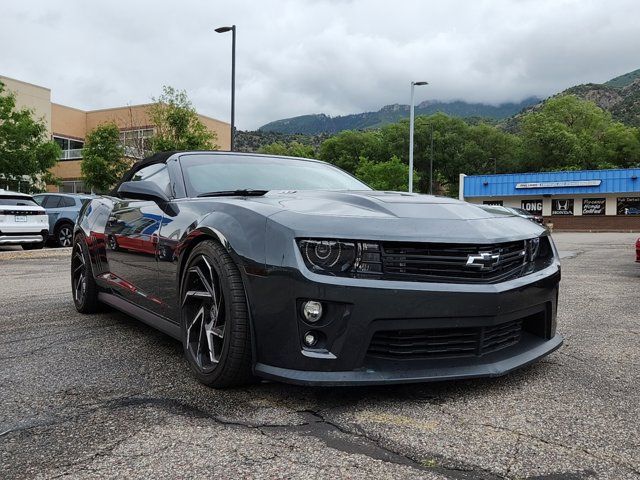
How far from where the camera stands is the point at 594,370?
10.3ft

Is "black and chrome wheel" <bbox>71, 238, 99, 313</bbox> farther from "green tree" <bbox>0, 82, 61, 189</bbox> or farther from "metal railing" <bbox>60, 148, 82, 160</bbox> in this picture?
"metal railing" <bbox>60, 148, 82, 160</bbox>

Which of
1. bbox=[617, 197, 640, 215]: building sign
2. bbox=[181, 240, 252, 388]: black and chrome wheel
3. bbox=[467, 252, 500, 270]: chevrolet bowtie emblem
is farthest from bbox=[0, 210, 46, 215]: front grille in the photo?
bbox=[617, 197, 640, 215]: building sign

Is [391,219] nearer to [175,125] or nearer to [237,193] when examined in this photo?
[237,193]

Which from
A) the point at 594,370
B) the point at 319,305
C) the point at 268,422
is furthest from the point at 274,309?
the point at 594,370

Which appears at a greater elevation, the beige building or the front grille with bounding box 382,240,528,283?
the beige building

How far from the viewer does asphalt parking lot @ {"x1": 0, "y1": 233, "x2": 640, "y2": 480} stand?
76.7 inches

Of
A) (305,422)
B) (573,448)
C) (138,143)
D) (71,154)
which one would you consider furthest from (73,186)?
(573,448)

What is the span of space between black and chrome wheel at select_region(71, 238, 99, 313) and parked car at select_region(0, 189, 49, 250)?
838 cm

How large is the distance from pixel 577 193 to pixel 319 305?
4293cm

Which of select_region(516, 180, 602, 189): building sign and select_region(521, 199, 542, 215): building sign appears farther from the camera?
select_region(521, 199, 542, 215): building sign

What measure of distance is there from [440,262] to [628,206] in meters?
43.1

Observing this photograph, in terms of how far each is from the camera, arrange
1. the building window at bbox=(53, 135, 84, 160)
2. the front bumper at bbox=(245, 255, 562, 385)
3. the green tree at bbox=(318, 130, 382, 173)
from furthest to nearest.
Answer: the green tree at bbox=(318, 130, 382, 173), the building window at bbox=(53, 135, 84, 160), the front bumper at bbox=(245, 255, 562, 385)

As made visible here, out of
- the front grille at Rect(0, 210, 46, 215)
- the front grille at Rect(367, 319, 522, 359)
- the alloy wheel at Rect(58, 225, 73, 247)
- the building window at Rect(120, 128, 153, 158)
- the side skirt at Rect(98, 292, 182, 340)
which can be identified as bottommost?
the alloy wheel at Rect(58, 225, 73, 247)

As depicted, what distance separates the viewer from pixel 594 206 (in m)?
41.1
